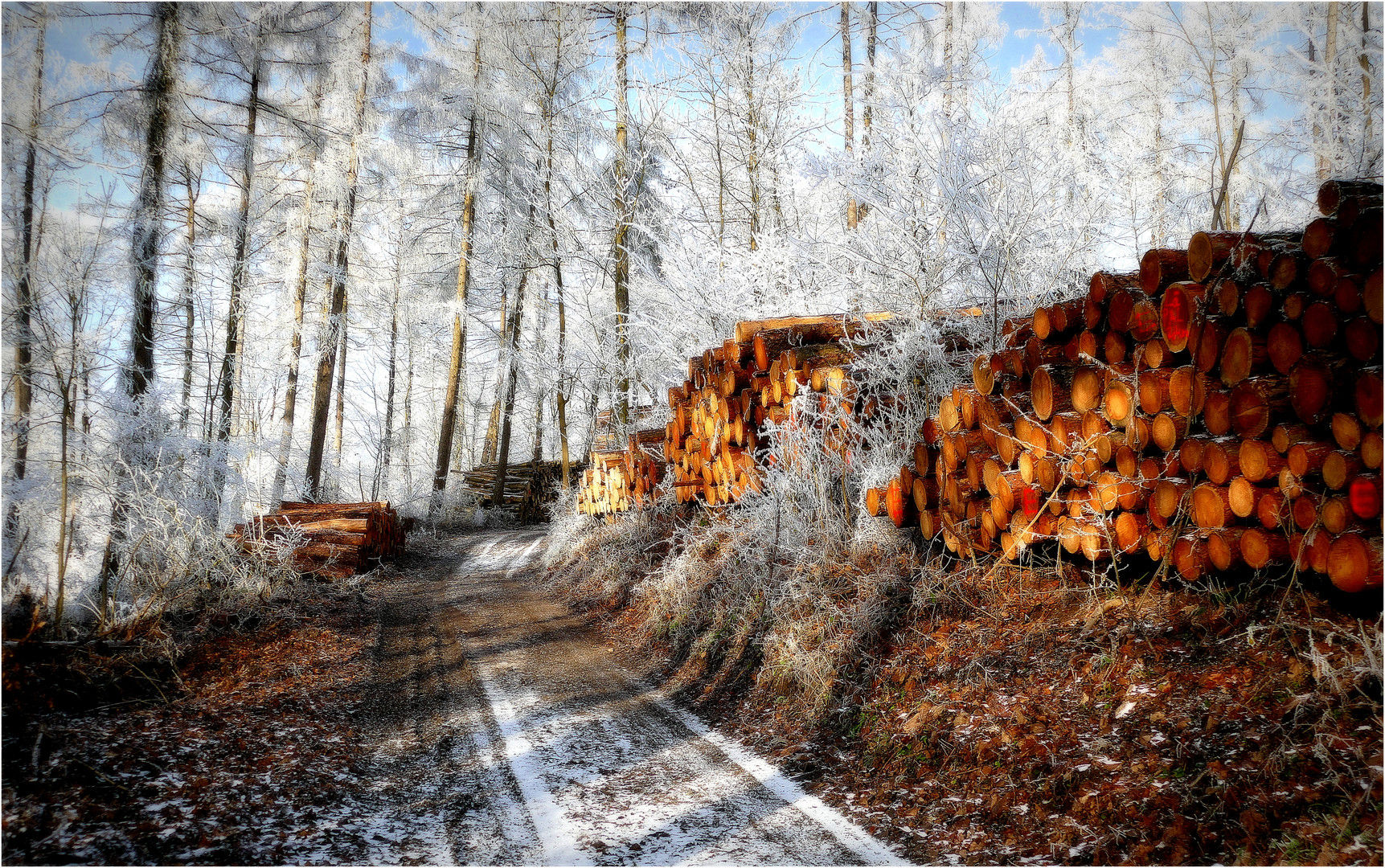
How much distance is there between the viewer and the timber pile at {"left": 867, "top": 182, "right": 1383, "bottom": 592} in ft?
9.92

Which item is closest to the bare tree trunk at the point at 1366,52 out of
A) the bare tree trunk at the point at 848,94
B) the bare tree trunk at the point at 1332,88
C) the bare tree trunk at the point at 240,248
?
the bare tree trunk at the point at 1332,88

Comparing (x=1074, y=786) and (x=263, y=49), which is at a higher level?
(x=263, y=49)

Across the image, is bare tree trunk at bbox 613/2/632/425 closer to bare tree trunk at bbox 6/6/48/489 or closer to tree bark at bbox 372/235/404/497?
bare tree trunk at bbox 6/6/48/489

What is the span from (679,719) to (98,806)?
324 centimetres

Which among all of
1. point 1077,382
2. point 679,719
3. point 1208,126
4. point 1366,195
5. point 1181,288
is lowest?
point 679,719

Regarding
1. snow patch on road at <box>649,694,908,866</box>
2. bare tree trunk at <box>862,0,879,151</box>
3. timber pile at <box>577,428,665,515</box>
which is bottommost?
snow patch on road at <box>649,694,908,866</box>

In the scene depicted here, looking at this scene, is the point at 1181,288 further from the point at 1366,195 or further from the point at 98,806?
the point at 98,806

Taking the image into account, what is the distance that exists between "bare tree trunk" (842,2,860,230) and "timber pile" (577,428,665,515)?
543 centimetres

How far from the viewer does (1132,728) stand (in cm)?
327

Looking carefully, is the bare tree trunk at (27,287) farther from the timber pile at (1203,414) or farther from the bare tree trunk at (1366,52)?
the bare tree trunk at (1366,52)

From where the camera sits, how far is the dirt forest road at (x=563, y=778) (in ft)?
10.6

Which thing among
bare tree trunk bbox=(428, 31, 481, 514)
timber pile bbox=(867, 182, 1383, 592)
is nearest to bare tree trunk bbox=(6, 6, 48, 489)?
timber pile bbox=(867, 182, 1383, 592)

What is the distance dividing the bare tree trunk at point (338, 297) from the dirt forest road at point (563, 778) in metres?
10.7

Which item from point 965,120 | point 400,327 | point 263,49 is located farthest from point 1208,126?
point 400,327
